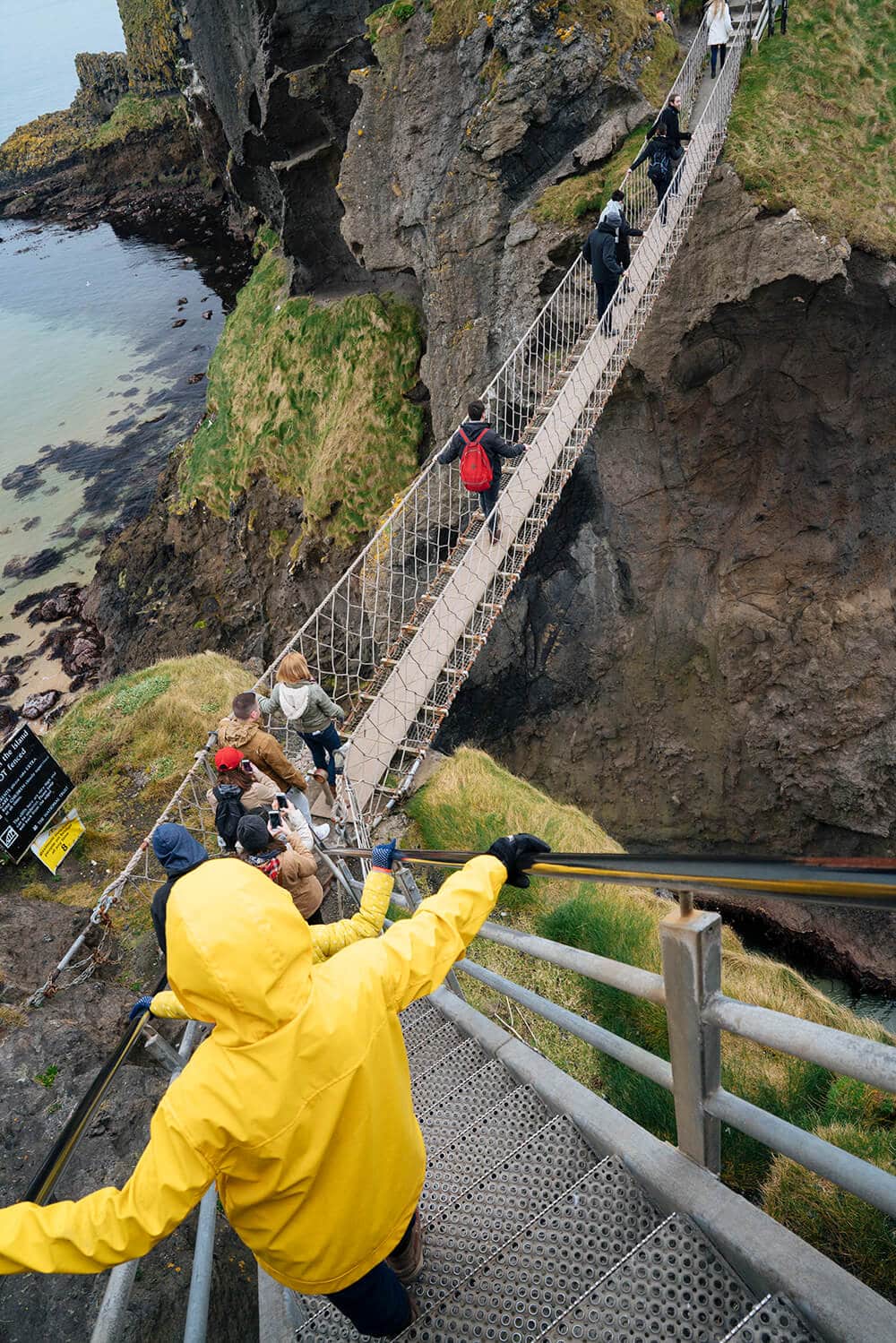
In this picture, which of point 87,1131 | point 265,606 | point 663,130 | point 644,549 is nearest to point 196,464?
point 265,606

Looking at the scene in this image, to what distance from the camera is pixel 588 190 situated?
11.4m

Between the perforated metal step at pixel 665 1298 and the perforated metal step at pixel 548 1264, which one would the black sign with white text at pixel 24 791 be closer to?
the perforated metal step at pixel 548 1264

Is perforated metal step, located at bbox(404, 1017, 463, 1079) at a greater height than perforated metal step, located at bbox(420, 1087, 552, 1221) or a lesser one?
lesser

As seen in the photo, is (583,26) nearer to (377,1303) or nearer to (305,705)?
(305,705)

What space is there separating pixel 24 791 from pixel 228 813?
3111 millimetres

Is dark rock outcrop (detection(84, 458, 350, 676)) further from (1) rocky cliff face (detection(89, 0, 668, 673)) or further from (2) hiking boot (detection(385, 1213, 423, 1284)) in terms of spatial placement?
(2) hiking boot (detection(385, 1213, 423, 1284))

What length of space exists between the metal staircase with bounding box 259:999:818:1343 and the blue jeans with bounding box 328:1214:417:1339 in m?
0.07

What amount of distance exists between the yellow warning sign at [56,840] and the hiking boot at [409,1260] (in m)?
5.61

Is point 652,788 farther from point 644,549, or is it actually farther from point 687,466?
point 687,466

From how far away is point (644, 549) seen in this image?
500 inches

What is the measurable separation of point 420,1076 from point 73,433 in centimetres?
2938

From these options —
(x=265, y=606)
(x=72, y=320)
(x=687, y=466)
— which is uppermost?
(x=72, y=320)

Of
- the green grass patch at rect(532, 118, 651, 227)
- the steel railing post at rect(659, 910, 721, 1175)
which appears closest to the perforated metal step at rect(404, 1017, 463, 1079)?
the steel railing post at rect(659, 910, 721, 1175)

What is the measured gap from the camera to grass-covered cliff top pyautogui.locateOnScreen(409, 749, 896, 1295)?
2.38 m
